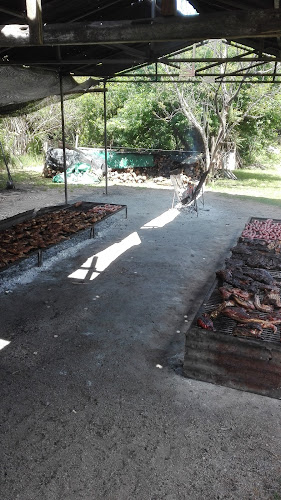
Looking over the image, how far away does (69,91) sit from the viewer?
1005 centimetres

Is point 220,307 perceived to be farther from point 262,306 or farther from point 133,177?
point 133,177

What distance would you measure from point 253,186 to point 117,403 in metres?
13.7

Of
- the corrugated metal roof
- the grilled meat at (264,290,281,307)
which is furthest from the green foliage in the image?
the grilled meat at (264,290,281,307)

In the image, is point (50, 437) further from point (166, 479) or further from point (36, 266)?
point (36, 266)

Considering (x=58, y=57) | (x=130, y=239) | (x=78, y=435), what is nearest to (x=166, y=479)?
(x=78, y=435)

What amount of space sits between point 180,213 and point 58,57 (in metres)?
5.18

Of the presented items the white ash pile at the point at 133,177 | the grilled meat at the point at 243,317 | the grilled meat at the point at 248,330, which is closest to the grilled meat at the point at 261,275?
the grilled meat at the point at 243,317

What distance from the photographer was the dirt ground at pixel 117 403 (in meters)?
2.66

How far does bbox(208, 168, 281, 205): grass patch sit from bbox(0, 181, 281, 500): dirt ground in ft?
25.3

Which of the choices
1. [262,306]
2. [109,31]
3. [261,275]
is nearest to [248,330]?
[262,306]

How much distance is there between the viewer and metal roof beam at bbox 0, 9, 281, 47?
147 inches

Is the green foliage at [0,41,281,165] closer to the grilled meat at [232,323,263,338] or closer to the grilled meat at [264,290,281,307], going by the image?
the grilled meat at [264,290,281,307]

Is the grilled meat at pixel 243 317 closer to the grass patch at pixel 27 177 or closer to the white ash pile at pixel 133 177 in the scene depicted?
the grass patch at pixel 27 177

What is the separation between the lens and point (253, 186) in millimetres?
15547
